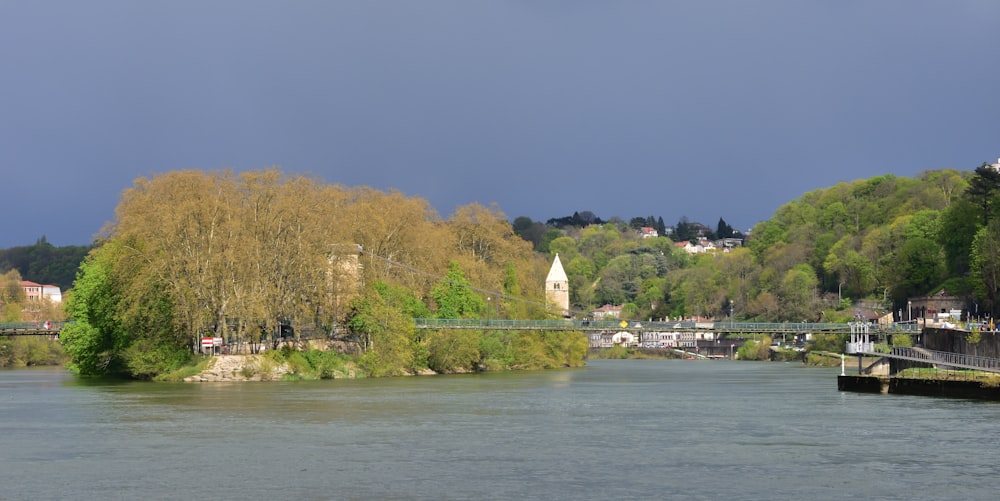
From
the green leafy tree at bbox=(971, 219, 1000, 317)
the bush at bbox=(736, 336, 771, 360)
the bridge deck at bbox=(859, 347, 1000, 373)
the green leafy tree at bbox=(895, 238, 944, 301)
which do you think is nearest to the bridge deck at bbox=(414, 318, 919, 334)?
the green leafy tree at bbox=(971, 219, 1000, 317)

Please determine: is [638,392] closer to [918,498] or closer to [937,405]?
[937,405]

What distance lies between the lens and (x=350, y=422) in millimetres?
45469

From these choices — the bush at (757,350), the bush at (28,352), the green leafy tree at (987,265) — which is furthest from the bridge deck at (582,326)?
the bush at (757,350)

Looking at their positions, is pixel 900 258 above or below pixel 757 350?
above

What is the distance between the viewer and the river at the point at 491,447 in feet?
95.6

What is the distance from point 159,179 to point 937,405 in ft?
153

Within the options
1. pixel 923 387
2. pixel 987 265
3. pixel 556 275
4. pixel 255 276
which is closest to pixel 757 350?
pixel 556 275

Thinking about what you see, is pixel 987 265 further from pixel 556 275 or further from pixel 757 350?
pixel 757 350

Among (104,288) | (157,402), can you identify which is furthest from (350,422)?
(104,288)

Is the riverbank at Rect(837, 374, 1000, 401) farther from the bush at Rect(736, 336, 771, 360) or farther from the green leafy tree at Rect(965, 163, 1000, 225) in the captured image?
the bush at Rect(736, 336, 771, 360)

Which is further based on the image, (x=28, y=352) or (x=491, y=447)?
(x=28, y=352)

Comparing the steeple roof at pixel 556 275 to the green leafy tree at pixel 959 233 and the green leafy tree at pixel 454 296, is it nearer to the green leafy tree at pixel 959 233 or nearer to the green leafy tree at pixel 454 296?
the green leafy tree at pixel 959 233

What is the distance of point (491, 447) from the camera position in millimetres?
37281

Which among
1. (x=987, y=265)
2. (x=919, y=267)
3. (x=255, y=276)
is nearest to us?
(x=255, y=276)
